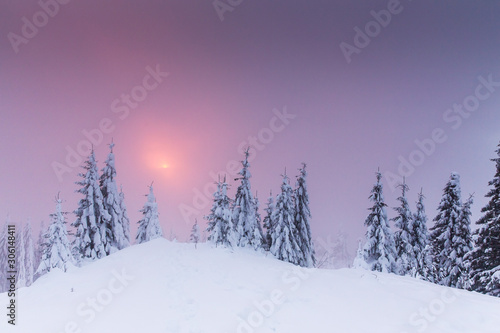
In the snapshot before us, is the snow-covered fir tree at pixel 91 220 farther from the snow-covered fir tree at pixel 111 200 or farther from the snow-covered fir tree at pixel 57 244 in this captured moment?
the snow-covered fir tree at pixel 57 244

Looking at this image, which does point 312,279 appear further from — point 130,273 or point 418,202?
point 418,202

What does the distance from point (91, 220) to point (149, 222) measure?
11.5 meters

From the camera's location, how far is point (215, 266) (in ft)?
49.7

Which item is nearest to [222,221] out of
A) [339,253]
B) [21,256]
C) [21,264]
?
[21,264]

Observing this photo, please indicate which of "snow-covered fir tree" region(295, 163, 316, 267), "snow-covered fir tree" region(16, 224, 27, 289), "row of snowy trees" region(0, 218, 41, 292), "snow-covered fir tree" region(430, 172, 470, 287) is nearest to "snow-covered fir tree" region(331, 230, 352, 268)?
"snow-covered fir tree" region(295, 163, 316, 267)

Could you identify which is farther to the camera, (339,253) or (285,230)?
(339,253)

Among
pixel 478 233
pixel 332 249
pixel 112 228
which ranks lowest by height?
pixel 332 249

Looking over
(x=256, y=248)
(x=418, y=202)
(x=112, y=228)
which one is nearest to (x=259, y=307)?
(x=256, y=248)

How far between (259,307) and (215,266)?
5.84 m

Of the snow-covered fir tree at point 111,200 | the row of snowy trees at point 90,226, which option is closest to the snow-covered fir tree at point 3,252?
the row of snowy trees at point 90,226

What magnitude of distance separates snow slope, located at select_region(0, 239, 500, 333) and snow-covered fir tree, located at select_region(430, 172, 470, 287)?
46.8ft

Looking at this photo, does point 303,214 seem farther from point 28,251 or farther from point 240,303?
point 28,251

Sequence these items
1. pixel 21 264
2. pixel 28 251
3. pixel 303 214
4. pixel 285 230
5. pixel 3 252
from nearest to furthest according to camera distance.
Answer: pixel 285 230 → pixel 303 214 → pixel 21 264 → pixel 3 252 → pixel 28 251

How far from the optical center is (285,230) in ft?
102
